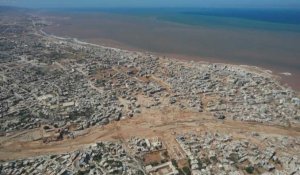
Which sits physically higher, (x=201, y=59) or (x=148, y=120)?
(x=201, y=59)

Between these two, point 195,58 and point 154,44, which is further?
point 154,44

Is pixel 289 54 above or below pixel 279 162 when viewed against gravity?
above

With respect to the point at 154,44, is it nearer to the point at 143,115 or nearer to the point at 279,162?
the point at 143,115

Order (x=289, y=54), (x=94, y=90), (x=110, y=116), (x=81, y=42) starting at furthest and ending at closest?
(x=81, y=42), (x=289, y=54), (x=94, y=90), (x=110, y=116)

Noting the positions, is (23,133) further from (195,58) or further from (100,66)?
(195,58)

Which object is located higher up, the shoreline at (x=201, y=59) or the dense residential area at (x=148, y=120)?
the shoreline at (x=201, y=59)

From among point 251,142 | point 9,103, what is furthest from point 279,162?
point 9,103

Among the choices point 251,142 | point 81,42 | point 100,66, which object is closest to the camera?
point 251,142

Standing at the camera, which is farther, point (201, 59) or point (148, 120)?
point (201, 59)

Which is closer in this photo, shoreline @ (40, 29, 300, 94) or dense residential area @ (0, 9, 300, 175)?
dense residential area @ (0, 9, 300, 175)

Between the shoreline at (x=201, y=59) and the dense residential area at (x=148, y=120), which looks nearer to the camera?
the dense residential area at (x=148, y=120)

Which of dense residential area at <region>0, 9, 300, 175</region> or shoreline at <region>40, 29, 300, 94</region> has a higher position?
shoreline at <region>40, 29, 300, 94</region>
